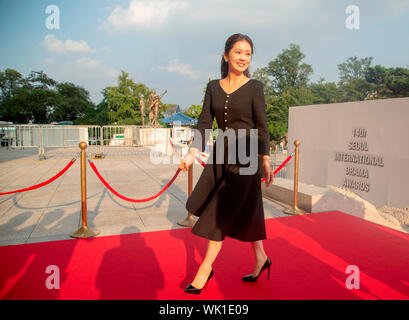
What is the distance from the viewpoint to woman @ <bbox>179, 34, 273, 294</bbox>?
2.38m

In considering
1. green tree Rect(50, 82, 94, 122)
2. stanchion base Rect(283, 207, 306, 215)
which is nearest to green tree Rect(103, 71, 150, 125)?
green tree Rect(50, 82, 94, 122)

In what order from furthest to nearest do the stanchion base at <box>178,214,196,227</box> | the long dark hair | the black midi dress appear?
1. the stanchion base at <box>178,214,196,227</box>
2. the long dark hair
3. the black midi dress

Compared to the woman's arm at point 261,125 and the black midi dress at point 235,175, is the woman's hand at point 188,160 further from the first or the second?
the woman's arm at point 261,125

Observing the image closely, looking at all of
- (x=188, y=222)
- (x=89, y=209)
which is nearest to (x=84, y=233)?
(x=188, y=222)

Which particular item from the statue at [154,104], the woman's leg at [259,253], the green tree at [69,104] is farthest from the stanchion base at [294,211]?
the green tree at [69,104]

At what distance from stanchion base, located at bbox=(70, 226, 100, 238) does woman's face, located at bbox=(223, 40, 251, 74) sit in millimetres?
2823

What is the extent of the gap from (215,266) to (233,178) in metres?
1.10

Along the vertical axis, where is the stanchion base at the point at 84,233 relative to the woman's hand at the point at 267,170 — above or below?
below

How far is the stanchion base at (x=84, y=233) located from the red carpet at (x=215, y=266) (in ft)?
0.50

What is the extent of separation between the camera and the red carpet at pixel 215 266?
100 inches

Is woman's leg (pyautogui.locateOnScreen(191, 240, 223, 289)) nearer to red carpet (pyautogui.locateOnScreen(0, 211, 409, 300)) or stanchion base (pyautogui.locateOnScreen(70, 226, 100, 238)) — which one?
red carpet (pyautogui.locateOnScreen(0, 211, 409, 300))

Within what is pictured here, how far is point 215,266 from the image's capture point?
10.0 ft

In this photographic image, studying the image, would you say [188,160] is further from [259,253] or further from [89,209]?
[89,209]
